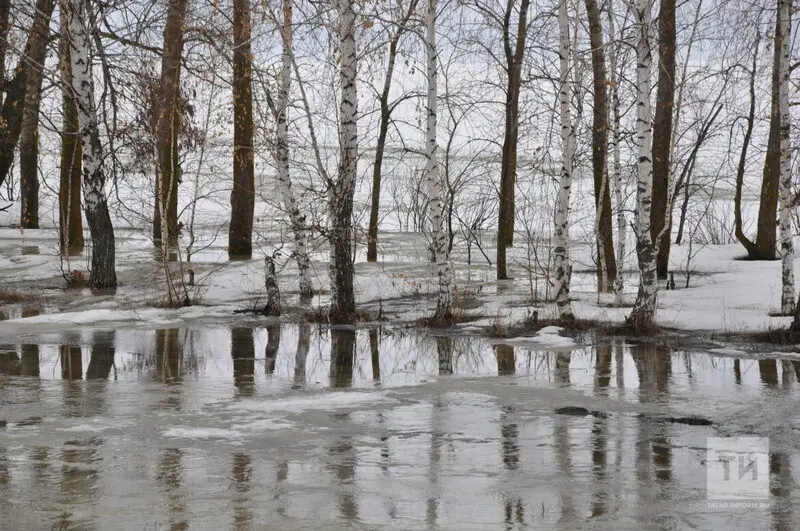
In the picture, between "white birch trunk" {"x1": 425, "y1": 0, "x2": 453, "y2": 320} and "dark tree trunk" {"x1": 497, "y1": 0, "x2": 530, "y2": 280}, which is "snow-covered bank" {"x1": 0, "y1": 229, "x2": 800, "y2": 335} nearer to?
"dark tree trunk" {"x1": 497, "y1": 0, "x2": 530, "y2": 280}

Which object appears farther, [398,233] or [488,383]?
[398,233]

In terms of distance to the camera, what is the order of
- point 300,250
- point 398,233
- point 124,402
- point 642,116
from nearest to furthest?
point 124,402 < point 642,116 < point 300,250 < point 398,233

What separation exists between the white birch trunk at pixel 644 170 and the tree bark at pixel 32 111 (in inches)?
433

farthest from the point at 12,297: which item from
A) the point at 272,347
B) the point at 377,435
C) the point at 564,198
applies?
the point at 377,435

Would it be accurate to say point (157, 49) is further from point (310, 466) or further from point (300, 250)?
point (310, 466)

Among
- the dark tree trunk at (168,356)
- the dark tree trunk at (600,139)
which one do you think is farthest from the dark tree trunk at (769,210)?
the dark tree trunk at (168,356)

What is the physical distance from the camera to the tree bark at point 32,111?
734 inches

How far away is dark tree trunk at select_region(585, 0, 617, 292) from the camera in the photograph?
54.4ft

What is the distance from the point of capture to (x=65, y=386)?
28.9ft

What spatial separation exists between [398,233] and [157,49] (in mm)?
12378

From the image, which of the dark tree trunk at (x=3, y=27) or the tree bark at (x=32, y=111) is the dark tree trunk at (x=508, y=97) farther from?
the dark tree trunk at (x=3, y=27)

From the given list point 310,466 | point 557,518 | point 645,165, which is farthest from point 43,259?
point 557,518
